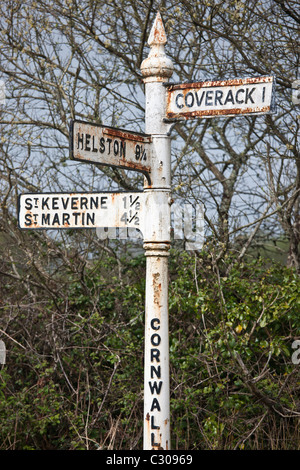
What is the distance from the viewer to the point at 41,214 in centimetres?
411

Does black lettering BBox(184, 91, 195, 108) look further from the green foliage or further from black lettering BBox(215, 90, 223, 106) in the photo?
the green foliage

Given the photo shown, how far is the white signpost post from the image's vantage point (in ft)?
12.7

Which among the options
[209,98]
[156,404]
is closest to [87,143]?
→ [209,98]

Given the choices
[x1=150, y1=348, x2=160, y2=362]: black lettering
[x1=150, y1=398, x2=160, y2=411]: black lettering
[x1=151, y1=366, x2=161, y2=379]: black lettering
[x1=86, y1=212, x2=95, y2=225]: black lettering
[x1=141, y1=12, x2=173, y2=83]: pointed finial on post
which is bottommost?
[x1=150, y1=398, x2=160, y2=411]: black lettering

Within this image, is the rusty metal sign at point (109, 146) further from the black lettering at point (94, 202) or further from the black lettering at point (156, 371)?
the black lettering at point (156, 371)

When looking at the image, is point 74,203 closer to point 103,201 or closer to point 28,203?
point 103,201

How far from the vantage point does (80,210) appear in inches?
159

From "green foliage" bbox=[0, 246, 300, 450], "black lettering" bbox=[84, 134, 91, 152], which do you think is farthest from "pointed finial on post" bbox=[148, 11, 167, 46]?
"green foliage" bbox=[0, 246, 300, 450]

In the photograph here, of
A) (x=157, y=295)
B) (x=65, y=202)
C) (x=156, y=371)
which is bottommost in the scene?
(x=156, y=371)

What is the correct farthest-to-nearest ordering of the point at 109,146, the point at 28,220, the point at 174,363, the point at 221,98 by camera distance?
the point at 174,363, the point at 28,220, the point at 221,98, the point at 109,146

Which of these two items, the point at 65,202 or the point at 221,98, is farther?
the point at 65,202

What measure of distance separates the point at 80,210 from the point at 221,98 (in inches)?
40.3

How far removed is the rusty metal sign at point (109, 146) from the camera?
3.66 metres

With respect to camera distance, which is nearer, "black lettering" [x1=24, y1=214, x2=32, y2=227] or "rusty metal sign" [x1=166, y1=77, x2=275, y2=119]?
"rusty metal sign" [x1=166, y1=77, x2=275, y2=119]
